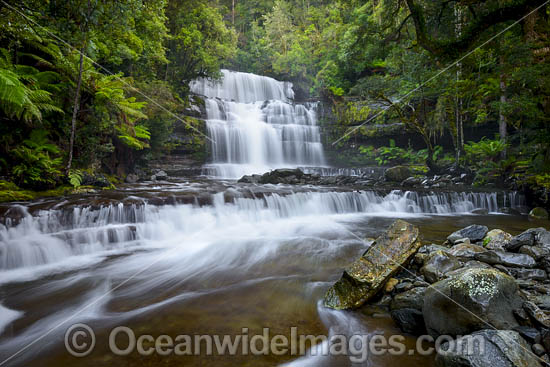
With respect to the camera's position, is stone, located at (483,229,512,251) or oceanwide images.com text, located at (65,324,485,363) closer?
oceanwide images.com text, located at (65,324,485,363)

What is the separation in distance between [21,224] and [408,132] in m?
16.4

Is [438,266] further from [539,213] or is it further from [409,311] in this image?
[539,213]

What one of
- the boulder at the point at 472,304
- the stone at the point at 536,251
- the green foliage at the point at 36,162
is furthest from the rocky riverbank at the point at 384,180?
the boulder at the point at 472,304

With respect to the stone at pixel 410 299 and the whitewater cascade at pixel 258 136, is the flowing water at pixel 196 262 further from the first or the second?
the whitewater cascade at pixel 258 136

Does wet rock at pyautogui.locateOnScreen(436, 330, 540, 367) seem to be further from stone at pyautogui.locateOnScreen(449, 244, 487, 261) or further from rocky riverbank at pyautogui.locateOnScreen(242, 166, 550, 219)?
rocky riverbank at pyautogui.locateOnScreen(242, 166, 550, 219)

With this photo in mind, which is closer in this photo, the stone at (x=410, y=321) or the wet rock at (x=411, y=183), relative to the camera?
the stone at (x=410, y=321)

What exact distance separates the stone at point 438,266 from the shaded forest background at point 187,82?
A: 389 cm

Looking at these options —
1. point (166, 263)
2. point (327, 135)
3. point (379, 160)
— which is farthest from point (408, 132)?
point (166, 263)

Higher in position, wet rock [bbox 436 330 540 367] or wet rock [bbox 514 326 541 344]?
wet rock [bbox 436 330 540 367]

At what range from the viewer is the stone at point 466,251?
2936 millimetres

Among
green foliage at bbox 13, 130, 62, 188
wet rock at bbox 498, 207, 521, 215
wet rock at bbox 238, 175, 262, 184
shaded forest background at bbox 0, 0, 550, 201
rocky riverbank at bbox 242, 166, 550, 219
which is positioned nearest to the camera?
shaded forest background at bbox 0, 0, 550, 201

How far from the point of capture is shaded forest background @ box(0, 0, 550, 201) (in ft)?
16.9

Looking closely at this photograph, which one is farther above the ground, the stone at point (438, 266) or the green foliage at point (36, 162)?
the green foliage at point (36, 162)

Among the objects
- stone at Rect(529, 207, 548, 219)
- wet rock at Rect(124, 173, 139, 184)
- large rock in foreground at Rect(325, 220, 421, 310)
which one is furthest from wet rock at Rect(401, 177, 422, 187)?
wet rock at Rect(124, 173, 139, 184)
